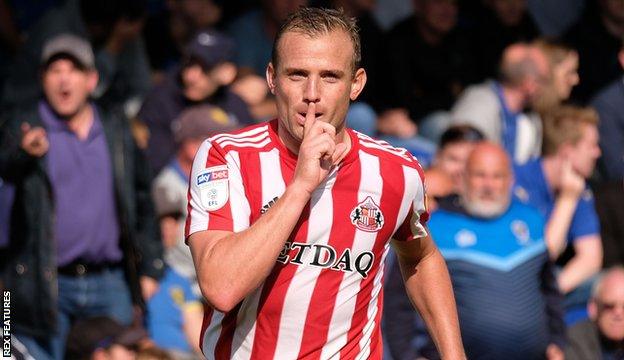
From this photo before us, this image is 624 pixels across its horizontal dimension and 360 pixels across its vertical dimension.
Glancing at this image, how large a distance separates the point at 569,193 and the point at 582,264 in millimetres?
521

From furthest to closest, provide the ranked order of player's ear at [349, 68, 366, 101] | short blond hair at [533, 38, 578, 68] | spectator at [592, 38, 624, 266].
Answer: short blond hair at [533, 38, 578, 68] → spectator at [592, 38, 624, 266] → player's ear at [349, 68, 366, 101]

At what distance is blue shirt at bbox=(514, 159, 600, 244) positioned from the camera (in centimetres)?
988

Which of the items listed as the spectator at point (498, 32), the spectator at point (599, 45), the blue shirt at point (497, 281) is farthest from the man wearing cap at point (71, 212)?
the spectator at point (599, 45)

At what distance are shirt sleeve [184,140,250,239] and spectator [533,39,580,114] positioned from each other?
21.0 ft

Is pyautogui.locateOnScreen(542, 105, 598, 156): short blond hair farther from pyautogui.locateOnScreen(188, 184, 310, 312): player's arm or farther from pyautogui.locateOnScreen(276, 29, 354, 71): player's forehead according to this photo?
pyautogui.locateOnScreen(188, 184, 310, 312): player's arm

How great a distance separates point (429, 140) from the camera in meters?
11.2

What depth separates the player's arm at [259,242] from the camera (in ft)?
15.0

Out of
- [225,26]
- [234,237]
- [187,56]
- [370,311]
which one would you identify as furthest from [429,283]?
[225,26]

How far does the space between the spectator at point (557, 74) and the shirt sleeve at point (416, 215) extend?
584 cm

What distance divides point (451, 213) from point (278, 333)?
3.73 m

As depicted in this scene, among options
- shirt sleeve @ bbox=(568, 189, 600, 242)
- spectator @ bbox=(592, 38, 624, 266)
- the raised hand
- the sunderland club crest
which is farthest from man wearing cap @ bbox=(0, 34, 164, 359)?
the sunderland club crest

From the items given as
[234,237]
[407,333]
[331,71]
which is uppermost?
[331,71]

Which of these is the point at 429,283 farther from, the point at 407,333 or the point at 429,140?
the point at 429,140

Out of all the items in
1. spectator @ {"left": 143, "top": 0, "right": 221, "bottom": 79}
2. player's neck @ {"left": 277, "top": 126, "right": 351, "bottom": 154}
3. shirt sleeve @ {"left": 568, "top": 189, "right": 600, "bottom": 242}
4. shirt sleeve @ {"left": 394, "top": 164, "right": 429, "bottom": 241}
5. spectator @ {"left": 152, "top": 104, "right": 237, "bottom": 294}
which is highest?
player's neck @ {"left": 277, "top": 126, "right": 351, "bottom": 154}
